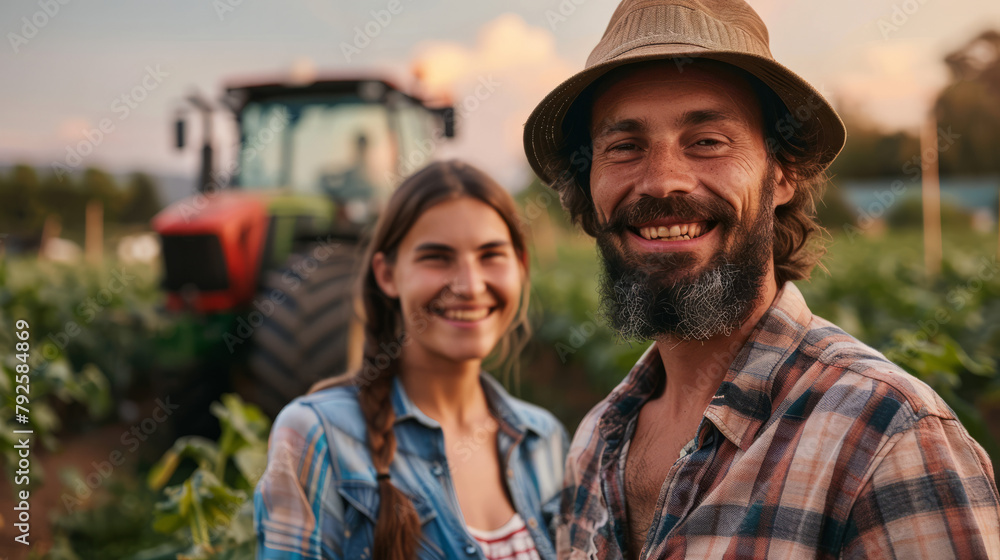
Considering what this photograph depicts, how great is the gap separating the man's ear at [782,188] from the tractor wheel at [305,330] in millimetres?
3246

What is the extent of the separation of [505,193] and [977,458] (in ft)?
5.58

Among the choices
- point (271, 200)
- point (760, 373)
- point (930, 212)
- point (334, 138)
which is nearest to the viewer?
point (760, 373)

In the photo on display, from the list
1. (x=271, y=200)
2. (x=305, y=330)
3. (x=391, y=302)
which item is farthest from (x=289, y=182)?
(x=391, y=302)

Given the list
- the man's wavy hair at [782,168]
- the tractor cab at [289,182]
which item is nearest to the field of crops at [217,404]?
the man's wavy hair at [782,168]

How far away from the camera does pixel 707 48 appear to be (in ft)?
5.23

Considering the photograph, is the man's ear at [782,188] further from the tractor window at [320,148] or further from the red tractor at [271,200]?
the tractor window at [320,148]

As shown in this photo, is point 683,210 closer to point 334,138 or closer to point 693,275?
point 693,275

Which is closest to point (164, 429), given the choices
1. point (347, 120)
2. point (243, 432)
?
point (347, 120)

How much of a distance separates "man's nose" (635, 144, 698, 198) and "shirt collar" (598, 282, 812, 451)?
1.15ft

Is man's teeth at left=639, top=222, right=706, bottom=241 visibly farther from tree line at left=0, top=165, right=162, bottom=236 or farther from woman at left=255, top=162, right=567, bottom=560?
tree line at left=0, top=165, right=162, bottom=236

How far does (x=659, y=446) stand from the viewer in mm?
1843

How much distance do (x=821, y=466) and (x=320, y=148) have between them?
19.3ft

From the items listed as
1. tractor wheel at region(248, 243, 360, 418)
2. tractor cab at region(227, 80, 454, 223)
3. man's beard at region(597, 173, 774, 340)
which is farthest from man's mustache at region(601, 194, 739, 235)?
tractor cab at region(227, 80, 454, 223)

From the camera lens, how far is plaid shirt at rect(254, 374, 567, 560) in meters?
2.08
